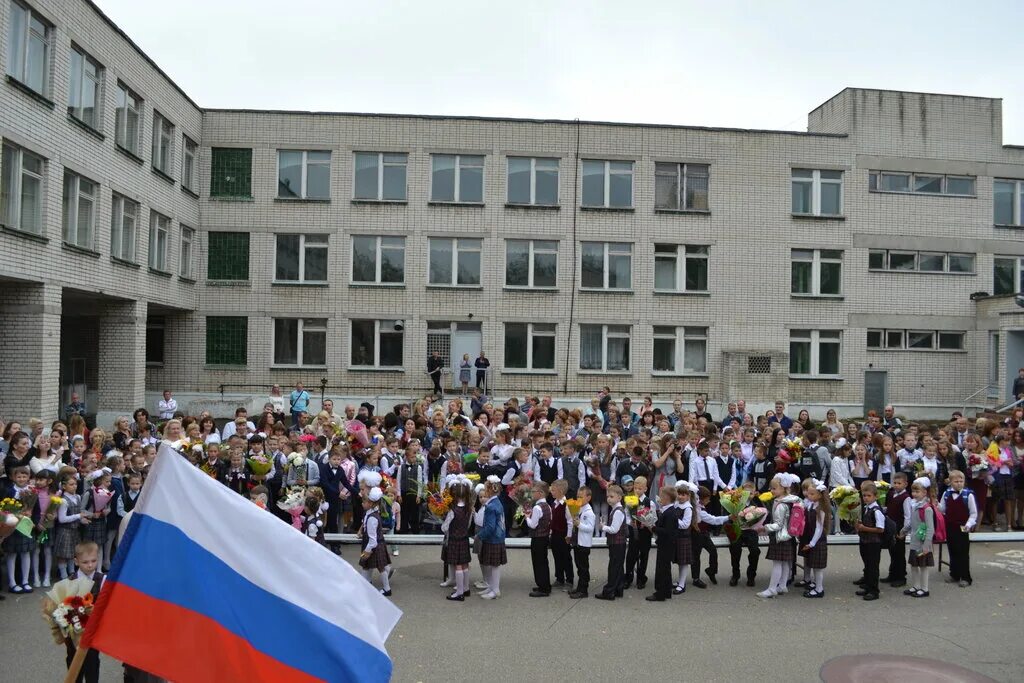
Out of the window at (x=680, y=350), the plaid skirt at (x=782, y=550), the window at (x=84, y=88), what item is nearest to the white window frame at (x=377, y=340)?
the window at (x=680, y=350)

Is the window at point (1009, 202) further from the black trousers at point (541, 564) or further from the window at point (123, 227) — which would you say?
the window at point (123, 227)

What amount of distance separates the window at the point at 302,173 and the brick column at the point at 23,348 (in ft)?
37.3

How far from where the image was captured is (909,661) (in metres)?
8.28

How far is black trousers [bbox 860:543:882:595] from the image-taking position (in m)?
10.6

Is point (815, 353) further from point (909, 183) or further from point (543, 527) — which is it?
point (543, 527)

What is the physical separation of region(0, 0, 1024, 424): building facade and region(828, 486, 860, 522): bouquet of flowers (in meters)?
18.5

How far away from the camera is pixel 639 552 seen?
36.4ft

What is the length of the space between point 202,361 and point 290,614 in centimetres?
2707

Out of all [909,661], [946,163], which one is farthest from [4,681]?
[946,163]

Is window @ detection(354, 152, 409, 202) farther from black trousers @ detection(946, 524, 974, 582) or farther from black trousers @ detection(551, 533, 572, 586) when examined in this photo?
black trousers @ detection(946, 524, 974, 582)

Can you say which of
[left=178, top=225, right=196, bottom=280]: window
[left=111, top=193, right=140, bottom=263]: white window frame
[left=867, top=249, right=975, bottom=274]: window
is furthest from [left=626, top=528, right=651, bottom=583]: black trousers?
[left=867, top=249, right=975, bottom=274]: window

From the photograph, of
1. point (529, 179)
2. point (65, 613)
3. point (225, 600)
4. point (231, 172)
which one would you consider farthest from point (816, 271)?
point (225, 600)

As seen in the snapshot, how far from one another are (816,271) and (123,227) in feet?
74.6

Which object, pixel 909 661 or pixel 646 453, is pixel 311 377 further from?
pixel 909 661
